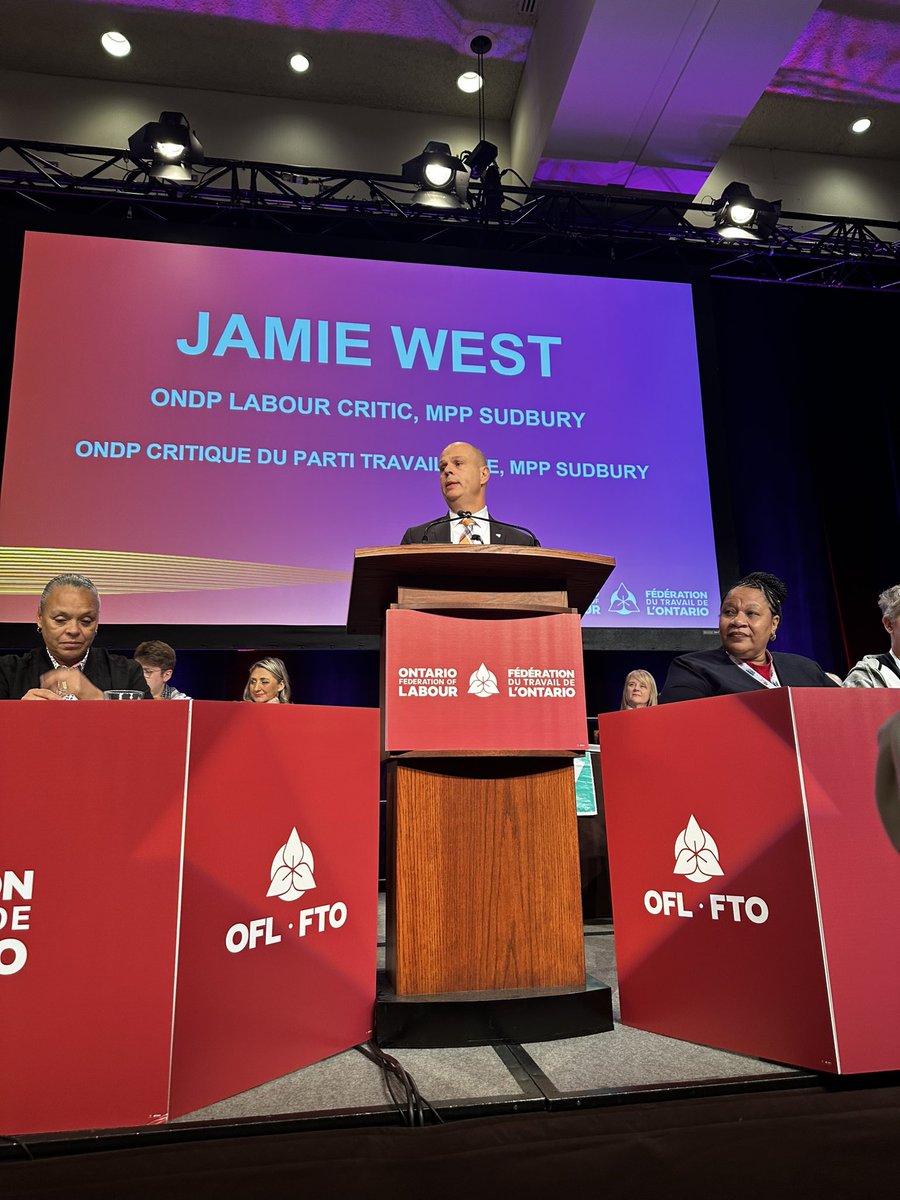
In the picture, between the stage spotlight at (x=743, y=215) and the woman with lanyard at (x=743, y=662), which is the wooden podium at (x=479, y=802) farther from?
the stage spotlight at (x=743, y=215)

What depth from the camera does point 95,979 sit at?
48.4 inches

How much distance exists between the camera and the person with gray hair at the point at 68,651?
2.09 metres

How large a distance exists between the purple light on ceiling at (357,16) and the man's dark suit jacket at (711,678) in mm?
5052

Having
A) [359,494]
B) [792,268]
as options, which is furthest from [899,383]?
[359,494]

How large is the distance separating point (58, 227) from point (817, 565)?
569 centimetres

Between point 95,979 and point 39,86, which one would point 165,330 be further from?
point 95,979

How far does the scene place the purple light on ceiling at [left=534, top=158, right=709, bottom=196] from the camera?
18.1ft

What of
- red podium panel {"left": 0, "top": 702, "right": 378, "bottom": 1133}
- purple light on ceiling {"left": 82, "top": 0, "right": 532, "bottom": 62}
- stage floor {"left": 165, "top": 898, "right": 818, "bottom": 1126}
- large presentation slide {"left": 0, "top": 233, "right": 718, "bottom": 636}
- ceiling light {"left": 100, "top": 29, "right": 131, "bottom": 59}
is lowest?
stage floor {"left": 165, "top": 898, "right": 818, "bottom": 1126}

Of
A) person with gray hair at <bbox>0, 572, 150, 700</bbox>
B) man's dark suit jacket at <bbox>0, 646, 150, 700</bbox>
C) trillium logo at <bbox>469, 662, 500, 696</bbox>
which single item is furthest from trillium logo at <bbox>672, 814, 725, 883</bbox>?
man's dark suit jacket at <bbox>0, 646, 150, 700</bbox>

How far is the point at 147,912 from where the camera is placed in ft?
4.17

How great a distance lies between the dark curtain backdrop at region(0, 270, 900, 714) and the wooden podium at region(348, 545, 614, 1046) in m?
4.08

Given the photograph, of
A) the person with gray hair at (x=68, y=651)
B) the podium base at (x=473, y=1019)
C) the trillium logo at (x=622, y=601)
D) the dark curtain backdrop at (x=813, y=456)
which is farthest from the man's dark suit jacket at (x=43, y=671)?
the dark curtain backdrop at (x=813, y=456)

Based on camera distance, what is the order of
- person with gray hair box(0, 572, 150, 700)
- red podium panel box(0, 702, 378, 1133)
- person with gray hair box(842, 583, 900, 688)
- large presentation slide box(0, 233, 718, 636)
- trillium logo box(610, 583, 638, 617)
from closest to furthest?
red podium panel box(0, 702, 378, 1133)
person with gray hair box(0, 572, 150, 700)
person with gray hair box(842, 583, 900, 688)
large presentation slide box(0, 233, 718, 636)
trillium logo box(610, 583, 638, 617)

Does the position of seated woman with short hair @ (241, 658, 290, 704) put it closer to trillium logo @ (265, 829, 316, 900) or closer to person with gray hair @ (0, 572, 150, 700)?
person with gray hair @ (0, 572, 150, 700)
